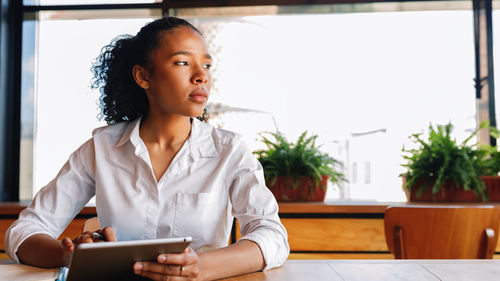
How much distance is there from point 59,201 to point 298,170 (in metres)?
1.61

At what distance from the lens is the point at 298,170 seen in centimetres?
267

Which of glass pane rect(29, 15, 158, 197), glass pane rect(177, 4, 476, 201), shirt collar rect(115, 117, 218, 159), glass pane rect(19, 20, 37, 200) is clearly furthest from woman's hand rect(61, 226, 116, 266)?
glass pane rect(19, 20, 37, 200)

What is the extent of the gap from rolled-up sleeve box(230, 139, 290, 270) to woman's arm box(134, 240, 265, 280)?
3 cm

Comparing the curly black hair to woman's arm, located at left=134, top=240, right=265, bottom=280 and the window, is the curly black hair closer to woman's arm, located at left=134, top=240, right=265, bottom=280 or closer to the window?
woman's arm, located at left=134, top=240, right=265, bottom=280

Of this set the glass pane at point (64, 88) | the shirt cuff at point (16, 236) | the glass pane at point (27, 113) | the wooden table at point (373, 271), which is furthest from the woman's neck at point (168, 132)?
the glass pane at point (27, 113)

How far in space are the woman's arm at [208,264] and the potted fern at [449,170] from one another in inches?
74.5

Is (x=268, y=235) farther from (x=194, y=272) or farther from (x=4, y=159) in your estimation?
(x=4, y=159)

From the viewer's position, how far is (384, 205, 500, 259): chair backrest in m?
1.66

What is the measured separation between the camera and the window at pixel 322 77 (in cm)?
309

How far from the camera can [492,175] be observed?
8.98ft

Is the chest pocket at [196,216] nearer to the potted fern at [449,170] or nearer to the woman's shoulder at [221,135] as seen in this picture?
the woman's shoulder at [221,135]

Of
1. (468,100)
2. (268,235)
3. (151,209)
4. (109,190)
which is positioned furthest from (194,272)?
(468,100)

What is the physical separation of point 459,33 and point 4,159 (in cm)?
331

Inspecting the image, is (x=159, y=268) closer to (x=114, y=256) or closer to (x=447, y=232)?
(x=114, y=256)
